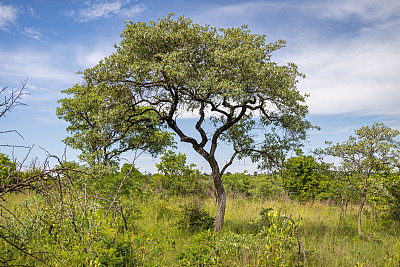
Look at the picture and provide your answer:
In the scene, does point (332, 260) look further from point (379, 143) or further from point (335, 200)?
point (335, 200)

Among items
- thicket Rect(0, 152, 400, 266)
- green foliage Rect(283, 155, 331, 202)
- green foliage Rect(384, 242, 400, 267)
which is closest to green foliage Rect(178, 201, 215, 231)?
thicket Rect(0, 152, 400, 266)

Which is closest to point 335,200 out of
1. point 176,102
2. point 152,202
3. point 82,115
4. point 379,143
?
point 379,143

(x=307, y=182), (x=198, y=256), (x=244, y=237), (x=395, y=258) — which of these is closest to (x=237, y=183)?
(x=307, y=182)

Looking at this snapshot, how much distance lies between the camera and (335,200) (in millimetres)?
18109

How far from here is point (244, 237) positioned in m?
7.12

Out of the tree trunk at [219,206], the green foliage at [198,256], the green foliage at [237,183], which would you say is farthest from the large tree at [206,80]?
the green foliage at [237,183]

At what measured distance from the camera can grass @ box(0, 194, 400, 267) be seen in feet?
17.4

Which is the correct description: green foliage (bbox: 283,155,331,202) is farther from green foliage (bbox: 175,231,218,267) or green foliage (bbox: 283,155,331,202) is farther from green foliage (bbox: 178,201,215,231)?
green foliage (bbox: 175,231,218,267)

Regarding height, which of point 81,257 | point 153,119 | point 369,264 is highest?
point 153,119

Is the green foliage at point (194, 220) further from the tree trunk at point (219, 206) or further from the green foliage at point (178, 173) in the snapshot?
the green foliage at point (178, 173)

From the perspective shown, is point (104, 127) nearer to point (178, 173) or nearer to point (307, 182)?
point (178, 173)

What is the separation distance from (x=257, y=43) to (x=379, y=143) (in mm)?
5456

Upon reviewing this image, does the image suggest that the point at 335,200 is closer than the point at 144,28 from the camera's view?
No

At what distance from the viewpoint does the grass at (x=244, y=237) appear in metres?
5.29
